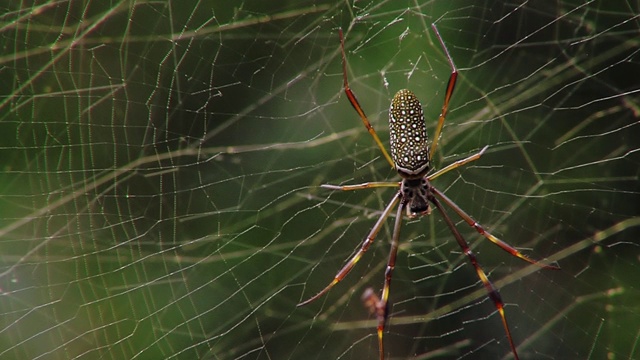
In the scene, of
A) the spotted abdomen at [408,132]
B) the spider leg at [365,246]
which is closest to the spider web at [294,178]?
the spider leg at [365,246]

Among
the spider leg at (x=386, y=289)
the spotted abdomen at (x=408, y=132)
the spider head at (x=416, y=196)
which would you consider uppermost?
the spotted abdomen at (x=408, y=132)

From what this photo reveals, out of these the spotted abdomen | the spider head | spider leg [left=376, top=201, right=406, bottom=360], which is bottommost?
spider leg [left=376, top=201, right=406, bottom=360]

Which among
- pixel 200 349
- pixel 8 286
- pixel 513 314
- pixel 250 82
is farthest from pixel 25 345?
pixel 513 314

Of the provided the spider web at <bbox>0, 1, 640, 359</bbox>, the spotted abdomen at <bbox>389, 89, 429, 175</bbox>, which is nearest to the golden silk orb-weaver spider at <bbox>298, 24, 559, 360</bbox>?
the spotted abdomen at <bbox>389, 89, 429, 175</bbox>

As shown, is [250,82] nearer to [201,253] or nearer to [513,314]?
[201,253]

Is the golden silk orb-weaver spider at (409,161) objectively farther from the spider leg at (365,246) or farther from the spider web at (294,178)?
the spider web at (294,178)

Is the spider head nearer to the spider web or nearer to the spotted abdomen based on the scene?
the spotted abdomen

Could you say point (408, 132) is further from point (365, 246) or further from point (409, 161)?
point (365, 246)
